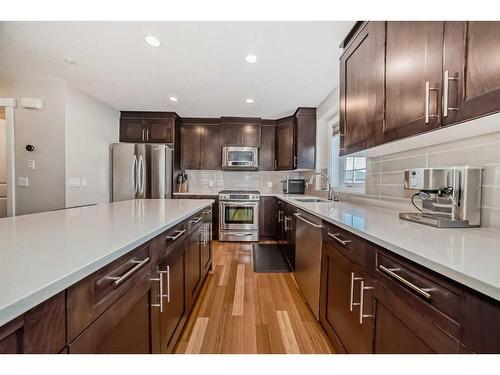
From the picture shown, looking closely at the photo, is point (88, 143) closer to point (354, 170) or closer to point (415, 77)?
point (354, 170)

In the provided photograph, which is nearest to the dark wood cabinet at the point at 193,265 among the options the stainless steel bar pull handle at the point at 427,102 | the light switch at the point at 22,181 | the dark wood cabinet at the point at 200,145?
the stainless steel bar pull handle at the point at 427,102

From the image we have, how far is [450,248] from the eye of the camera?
2.32 feet

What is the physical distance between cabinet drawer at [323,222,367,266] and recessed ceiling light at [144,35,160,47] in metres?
2.15

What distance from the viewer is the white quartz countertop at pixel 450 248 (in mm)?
513

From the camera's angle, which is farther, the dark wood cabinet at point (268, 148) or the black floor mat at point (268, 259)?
the dark wood cabinet at point (268, 148)

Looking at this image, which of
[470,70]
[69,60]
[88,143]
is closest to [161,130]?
[88,143]

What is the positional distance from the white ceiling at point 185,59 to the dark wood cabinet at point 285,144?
66cm

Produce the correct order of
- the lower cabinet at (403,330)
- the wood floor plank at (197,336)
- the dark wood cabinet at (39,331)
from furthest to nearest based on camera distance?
1. the wood floor plank at (197,336)
2. the lower cabinet at (403,330)
3. the dark wood cabinet at (39,331)

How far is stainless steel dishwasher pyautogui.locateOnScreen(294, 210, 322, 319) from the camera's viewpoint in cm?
165

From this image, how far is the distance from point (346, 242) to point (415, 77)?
0.92 meters

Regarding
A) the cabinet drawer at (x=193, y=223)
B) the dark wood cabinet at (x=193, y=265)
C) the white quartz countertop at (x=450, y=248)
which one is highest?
the white quartz countertop at (x=450, y=248)

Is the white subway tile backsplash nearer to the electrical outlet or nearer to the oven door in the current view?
the oven door

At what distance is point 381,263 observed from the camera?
34.7 inches

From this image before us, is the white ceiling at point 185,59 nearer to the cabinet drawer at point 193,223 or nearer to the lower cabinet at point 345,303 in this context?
the cabinet drawer at point 193,223
